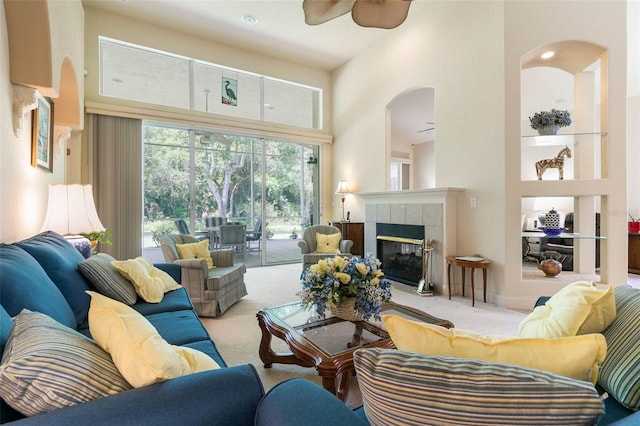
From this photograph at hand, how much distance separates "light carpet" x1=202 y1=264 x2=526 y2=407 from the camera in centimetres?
217

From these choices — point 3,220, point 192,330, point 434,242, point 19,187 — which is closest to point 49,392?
point 192,330

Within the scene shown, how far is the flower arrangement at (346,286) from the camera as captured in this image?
1964mm

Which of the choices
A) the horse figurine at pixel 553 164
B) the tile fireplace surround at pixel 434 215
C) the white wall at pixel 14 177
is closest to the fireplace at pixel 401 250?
the tile fireplace surround at pixel 434 215

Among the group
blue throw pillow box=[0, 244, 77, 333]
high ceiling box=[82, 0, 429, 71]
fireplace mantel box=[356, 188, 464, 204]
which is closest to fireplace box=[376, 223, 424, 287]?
fireplace mantel box=[356, 188, 464, 204]

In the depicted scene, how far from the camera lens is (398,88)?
5039mm

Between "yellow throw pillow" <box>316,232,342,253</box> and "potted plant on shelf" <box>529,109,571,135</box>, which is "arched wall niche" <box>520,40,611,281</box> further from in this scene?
"yellow throw pillow" <box>316,232,342,253</box>

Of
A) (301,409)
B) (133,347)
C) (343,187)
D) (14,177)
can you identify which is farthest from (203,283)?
(343,187)

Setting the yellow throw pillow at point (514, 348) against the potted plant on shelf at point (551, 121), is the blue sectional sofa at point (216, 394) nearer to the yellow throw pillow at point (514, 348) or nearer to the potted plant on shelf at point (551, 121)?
the yellow throw pillow at point (514, 348)

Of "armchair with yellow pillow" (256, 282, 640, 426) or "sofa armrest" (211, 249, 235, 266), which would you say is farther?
"sofa armrest" (211, 249, 235, 266)

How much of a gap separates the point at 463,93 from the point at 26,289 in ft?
15.0

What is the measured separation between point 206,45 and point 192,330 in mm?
5359

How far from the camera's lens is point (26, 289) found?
1295mm

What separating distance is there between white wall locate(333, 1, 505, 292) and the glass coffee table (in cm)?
218

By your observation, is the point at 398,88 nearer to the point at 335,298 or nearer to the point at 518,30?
the point at 518,30
